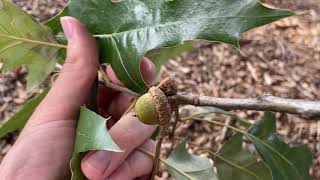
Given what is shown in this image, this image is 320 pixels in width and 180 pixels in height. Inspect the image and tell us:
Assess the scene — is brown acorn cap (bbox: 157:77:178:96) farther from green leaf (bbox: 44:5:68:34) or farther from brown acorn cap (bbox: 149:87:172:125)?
green leaf (bbox: 44:5:68:34)

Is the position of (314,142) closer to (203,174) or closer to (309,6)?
(309,6)

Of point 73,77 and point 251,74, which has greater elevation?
point 73,77

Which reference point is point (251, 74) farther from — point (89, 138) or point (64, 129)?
point (89, 138)

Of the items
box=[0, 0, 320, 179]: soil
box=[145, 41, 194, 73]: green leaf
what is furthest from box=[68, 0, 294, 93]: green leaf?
box=[0, 0, 320, 179]: soil

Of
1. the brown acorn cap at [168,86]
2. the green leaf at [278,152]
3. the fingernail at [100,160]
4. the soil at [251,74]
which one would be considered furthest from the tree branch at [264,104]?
the soil at [251,74]

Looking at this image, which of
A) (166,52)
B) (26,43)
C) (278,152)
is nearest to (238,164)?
(278,152)

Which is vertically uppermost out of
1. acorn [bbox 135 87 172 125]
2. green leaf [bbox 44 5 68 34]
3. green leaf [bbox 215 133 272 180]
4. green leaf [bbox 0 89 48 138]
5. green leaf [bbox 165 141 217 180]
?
green leaf [bbox 44 5 68 34]
